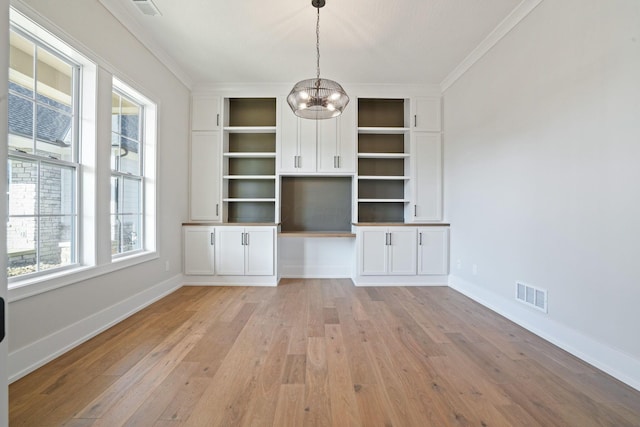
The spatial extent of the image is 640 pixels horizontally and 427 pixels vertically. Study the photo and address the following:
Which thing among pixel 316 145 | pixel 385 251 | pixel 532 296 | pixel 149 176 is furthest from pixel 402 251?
pixel 149 176

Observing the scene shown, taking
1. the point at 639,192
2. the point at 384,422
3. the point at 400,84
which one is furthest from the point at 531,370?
the point at 400,84

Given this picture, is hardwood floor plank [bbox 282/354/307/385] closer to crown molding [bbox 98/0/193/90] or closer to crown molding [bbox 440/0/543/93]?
crown molding [bbox 98/0/193/90]

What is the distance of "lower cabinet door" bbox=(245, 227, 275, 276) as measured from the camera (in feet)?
12.7

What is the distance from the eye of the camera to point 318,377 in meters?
1.73

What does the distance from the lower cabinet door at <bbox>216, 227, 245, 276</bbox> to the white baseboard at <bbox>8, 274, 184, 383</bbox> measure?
92 centimetres

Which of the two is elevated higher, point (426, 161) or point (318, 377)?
point (426, 161)

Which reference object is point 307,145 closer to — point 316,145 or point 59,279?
point 316,145

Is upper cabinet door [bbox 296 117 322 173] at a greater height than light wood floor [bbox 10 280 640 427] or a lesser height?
greater

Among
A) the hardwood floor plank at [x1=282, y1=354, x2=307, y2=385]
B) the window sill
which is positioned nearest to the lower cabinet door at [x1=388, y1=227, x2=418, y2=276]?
the hardwood floor plank at [x1=282, y1=354, x2=307, y2=385]

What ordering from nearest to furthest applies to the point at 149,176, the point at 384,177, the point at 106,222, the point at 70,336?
the point at 70,336 → the point at 106,222 → the point at 149,176 → the point at 384,177

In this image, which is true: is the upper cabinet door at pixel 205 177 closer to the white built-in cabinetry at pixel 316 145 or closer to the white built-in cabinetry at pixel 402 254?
the white built-in cabinetry at pixel 316 145

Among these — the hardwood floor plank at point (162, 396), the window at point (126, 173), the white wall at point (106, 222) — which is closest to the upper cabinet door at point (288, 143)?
the white wall at point (106, 222)

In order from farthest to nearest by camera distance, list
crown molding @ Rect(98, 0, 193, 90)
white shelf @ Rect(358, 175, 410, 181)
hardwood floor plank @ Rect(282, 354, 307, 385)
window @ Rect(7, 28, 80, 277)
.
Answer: white shelf @ Rect(358, 175, 410, 181) < crown molding @ Rect(98, 0, 193, 90) < window @ Rect(7, 28, 80, 277) < hardwood floor plank @ Rect(282, 354, 307, 385)

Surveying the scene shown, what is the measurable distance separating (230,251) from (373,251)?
2022 millimetres
